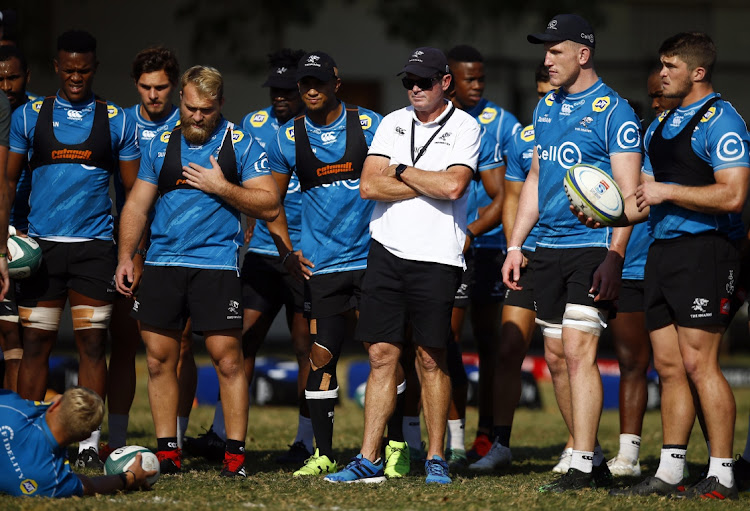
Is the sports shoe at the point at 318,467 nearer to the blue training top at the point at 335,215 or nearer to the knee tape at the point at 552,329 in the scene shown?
the blue training top at the point at 335,215

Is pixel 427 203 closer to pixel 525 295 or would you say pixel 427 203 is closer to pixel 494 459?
pixel 525 295

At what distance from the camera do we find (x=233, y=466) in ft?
24.4

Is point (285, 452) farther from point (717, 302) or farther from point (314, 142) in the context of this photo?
point (717, 302)

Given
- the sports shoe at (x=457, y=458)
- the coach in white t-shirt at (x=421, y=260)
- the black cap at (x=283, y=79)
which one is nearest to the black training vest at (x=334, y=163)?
the coach in white t-shirt at (x=421, y=260)

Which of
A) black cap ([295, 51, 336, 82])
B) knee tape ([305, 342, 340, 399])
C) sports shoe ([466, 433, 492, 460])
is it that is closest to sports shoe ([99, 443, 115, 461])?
knee tape ([305, 342, 340, 399])

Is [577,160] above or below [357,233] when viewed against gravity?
above

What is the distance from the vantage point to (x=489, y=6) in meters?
19.3

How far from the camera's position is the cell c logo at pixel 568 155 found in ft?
23.5

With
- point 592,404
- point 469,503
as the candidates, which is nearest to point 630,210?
point 592,404

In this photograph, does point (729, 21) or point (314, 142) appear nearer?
point (314, 142)

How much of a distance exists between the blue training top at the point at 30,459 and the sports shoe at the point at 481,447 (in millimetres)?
3659

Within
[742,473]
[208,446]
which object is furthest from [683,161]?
[208,446]

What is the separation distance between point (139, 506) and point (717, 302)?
11.7 feet

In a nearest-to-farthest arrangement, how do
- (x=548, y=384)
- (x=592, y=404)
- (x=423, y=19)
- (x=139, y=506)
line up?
1. (x=139, y=506)
2. (x=592, y=404)
3. (x=548, y=384)
4. (x=423, y=19)
